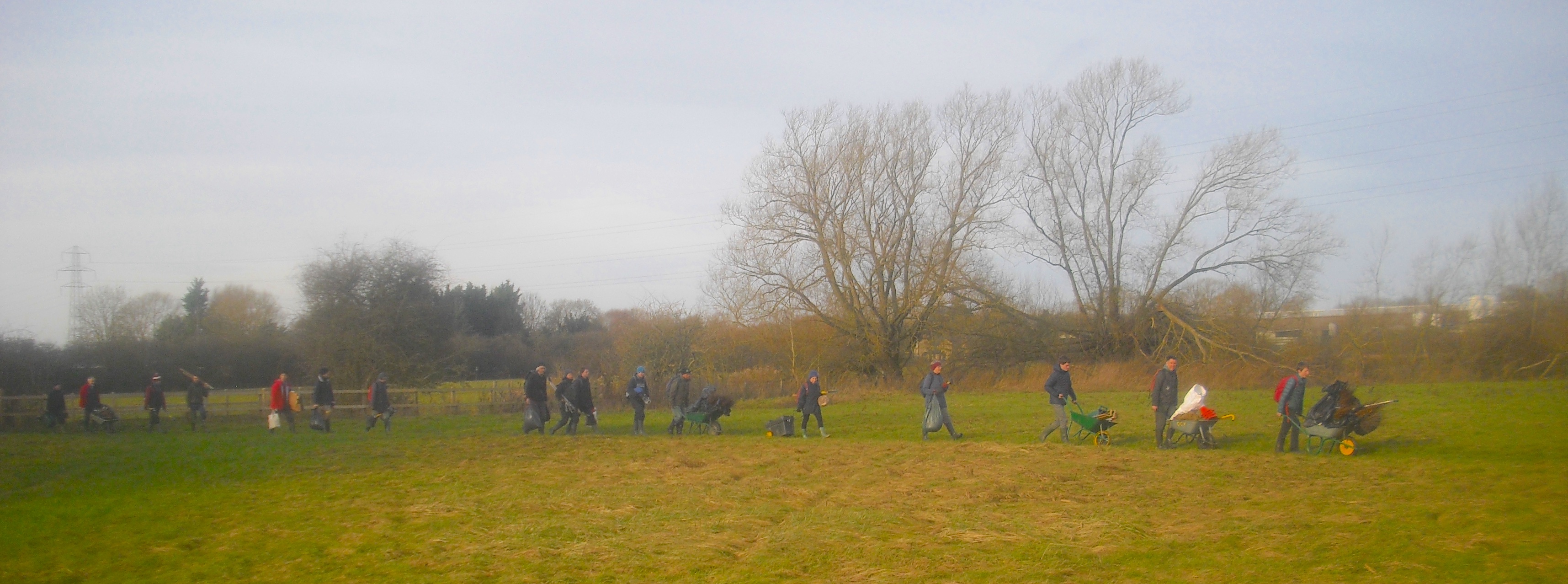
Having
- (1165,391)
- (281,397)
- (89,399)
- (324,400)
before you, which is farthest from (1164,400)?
(89,399)

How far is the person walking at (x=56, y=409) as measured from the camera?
2052 centimetres

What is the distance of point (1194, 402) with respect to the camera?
13297mm

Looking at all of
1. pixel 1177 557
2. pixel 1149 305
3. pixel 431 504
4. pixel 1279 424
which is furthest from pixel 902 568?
pixel 1149 305

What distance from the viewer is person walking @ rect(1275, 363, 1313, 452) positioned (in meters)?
12.4

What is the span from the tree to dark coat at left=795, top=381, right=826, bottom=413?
1858 centimetres

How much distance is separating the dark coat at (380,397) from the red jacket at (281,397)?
6.34 feet

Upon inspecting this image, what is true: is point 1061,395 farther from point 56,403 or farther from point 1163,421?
point 56,403

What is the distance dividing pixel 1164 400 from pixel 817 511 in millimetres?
7034

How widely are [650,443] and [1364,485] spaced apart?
35.2ft

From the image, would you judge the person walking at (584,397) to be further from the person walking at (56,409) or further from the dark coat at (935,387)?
the person walking at (56,409)

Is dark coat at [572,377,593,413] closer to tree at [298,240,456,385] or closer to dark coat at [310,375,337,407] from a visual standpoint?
dark coat at [310,375,337,407]

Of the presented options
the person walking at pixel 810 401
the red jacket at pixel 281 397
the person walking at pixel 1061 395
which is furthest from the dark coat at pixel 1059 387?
the red jacket at pixel 281 397

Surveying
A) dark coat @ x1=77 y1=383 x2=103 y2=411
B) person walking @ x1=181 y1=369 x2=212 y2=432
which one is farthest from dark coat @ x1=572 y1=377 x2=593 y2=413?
dark coat @ x1=77 y1=383 x2=103 y2=411

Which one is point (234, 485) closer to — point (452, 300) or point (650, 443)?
point (650, 443)
